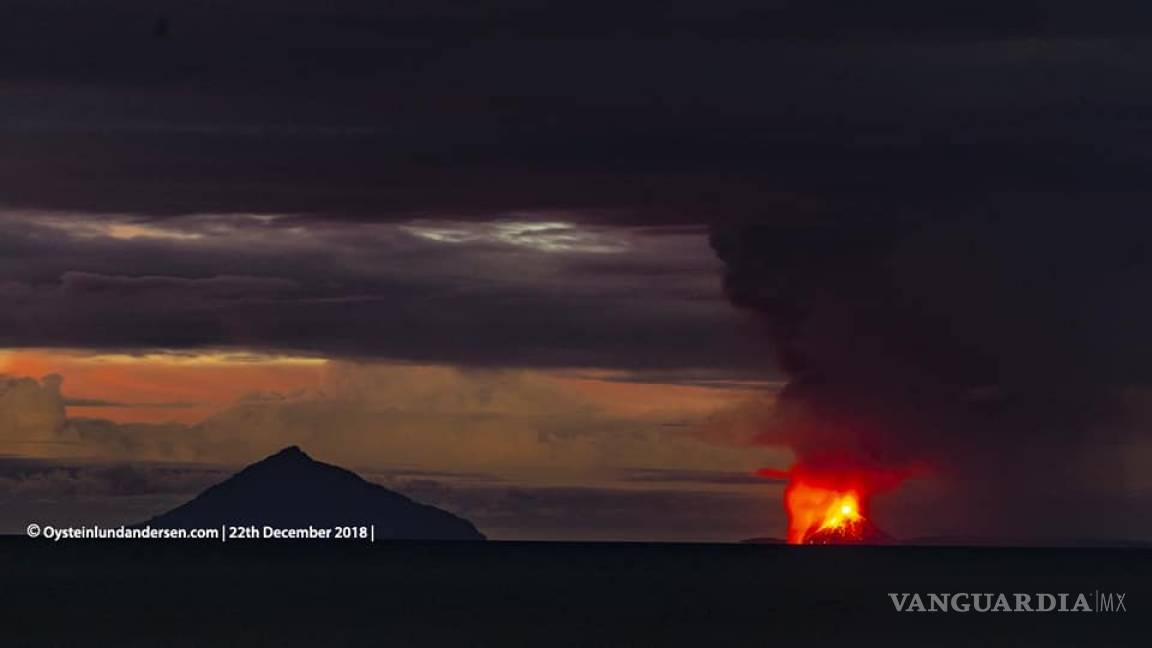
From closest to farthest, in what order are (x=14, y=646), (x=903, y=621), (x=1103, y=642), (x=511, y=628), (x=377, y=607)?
(x=14, y=646) < (x=1103, y=642) < (x=511, y=628) < (x=903, y=621) < (x=377, y=607)

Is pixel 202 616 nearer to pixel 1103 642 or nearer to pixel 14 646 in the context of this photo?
pixel 14 646

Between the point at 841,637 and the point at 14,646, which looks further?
the point at 841,637

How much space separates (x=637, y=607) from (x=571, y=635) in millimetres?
44497

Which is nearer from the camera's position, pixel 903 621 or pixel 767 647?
pixel 767 647

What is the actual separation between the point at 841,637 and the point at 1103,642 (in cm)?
1920

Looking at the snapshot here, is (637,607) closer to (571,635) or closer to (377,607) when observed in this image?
(377,607)

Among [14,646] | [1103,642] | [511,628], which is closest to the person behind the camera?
[14,646]

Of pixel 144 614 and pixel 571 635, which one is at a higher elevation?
pixel 144 614

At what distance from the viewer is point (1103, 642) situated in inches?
5610

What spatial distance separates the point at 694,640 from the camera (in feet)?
470

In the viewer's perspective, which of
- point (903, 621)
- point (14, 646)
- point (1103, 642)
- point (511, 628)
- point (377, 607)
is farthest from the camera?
point (377, 607)

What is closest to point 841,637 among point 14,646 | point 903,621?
point 903,621

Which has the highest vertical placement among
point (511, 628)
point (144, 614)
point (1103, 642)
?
point (144, 614)

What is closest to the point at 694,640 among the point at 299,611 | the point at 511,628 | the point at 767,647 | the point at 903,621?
the point at 767,647
